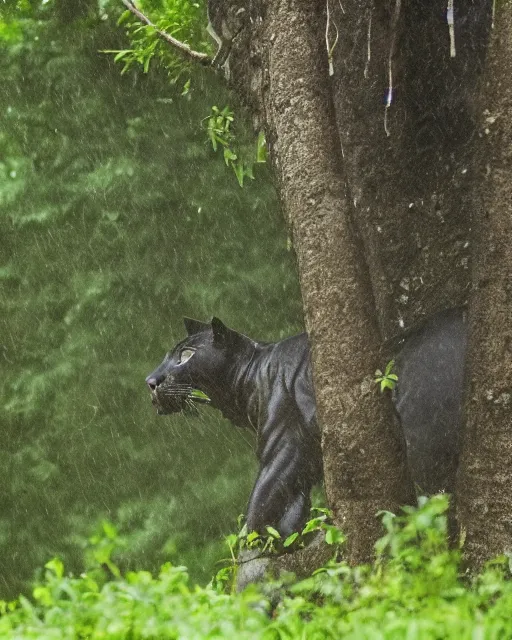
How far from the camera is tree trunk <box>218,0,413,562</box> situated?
3.60 meters

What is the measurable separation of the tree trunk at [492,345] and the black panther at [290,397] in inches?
17.9

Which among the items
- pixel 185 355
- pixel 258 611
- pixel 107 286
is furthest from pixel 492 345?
pixel 107 286

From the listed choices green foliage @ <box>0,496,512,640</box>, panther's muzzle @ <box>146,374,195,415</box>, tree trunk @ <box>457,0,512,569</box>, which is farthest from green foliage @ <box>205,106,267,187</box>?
green foliage @ <box>0,496,512,640</box>

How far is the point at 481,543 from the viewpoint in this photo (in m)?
3.47

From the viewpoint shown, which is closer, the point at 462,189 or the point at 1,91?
the point at 462,189

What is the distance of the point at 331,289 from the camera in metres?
3.68

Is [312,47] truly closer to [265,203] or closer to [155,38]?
[155,38]

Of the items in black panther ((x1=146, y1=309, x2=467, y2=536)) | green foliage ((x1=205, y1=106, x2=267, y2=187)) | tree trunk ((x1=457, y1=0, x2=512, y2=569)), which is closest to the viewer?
tree trunk ((x1=457, y1=0, x2=512, y2=569))

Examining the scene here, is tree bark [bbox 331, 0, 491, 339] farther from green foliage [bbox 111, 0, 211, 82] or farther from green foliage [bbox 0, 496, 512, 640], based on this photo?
green foliage [bbox 0, 496, 512, 640]

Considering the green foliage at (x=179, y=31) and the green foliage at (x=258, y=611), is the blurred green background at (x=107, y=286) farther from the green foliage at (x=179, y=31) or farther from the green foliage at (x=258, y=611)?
the green foliage at (x=258, y=611)

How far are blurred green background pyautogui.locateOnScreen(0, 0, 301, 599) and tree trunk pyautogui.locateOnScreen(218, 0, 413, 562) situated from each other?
18.1ft

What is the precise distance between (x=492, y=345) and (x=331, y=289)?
0.61m

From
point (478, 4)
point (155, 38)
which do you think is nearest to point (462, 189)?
point (478, 4)

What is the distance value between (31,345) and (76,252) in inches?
40.4
